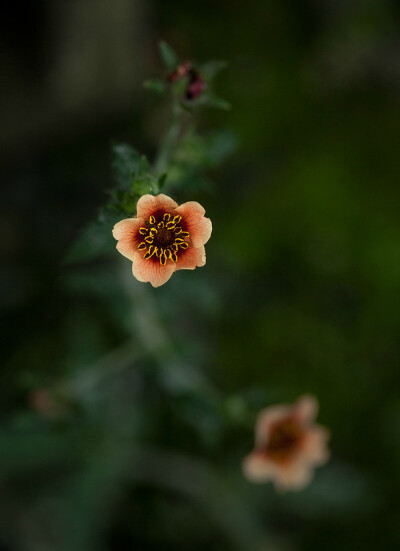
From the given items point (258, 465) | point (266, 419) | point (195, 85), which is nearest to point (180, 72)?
point (195, 85)

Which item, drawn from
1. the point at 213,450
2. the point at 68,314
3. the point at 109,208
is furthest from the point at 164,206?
the point at 213,450

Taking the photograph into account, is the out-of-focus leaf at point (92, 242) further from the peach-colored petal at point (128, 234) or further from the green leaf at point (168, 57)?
the green leaf at point (168, 57)

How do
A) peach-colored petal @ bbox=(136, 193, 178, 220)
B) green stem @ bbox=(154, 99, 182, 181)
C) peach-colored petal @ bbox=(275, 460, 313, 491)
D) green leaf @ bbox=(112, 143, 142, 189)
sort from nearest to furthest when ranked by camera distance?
peach-colored petal @ bbox=(136, 193, 178, 220), green leaf @ bbox=(112, 143, 142, 189), green stem @ bbox=(154, 99, 182, 181), peach-colored petal @ bbox=(275, 460, 313, 491)

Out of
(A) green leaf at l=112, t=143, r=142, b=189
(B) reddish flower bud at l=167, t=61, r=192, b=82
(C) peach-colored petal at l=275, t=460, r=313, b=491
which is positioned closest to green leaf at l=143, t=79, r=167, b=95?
(B) reddish flower bud at l=167, t=61, r=192, b=82

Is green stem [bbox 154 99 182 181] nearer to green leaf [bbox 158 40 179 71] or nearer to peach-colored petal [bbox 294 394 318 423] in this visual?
green leaf [bbox 158 40 179 71]

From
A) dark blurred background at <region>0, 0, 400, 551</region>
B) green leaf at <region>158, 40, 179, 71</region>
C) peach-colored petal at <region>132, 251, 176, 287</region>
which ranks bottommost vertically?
peach-colored petal at <region>132, 251, 176, 287</region>
